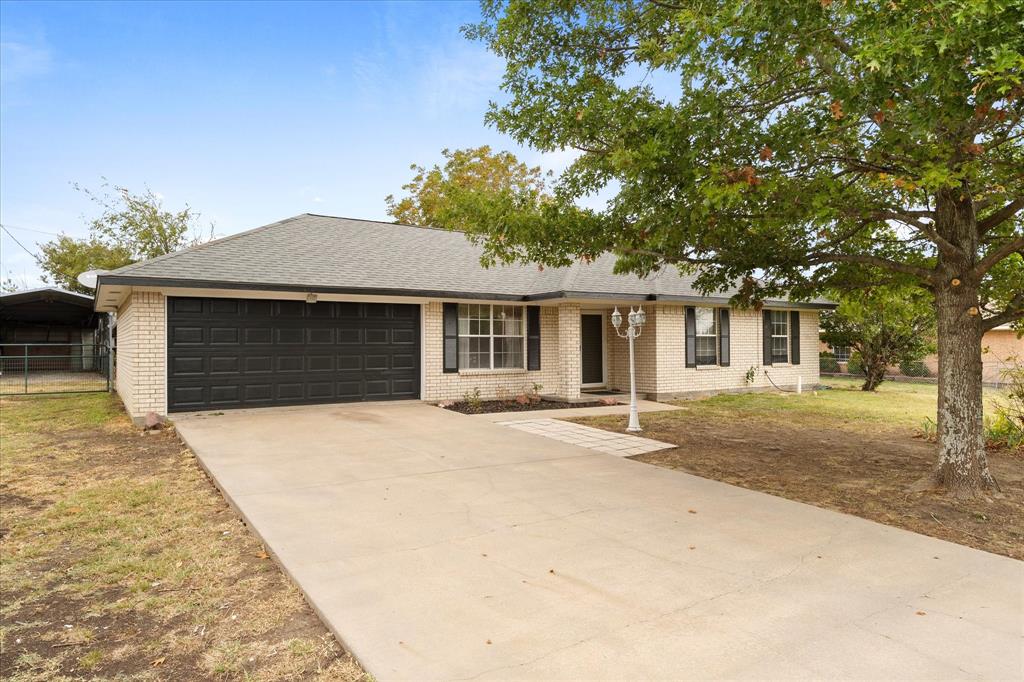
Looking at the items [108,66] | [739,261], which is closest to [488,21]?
[739,261]

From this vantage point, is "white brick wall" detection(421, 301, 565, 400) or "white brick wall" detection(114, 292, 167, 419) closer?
"white brick wall" detection(114, 292, 167, 419)

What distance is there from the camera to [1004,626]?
3078mm

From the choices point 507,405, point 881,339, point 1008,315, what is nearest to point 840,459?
point 1008,315

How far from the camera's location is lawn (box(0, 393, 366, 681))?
287 cm

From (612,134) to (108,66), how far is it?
56.1ft

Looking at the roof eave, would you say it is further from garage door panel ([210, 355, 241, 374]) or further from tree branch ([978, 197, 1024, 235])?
tree branch ([978, 197, 1024, 235])

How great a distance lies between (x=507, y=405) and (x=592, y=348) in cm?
420

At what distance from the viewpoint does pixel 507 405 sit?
1325cm

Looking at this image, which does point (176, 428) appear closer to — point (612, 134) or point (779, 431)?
point (612, 134)

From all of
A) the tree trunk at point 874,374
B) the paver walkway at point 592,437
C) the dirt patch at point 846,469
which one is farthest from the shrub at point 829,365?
the paver walkway at point 592,437

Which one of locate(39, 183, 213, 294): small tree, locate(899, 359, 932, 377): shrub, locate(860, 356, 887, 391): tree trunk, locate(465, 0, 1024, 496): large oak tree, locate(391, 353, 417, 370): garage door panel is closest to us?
A: locate(465, 0, 1024, 496): large oak tree

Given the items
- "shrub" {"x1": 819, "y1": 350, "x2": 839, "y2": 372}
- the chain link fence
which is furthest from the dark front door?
"shrub" {"x1": 819, "y1": 350, "x2": 839, "y2": 372}

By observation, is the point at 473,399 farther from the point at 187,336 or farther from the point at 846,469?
the point at 846,469

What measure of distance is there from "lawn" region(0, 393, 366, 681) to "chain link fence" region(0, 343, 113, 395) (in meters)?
12.9
